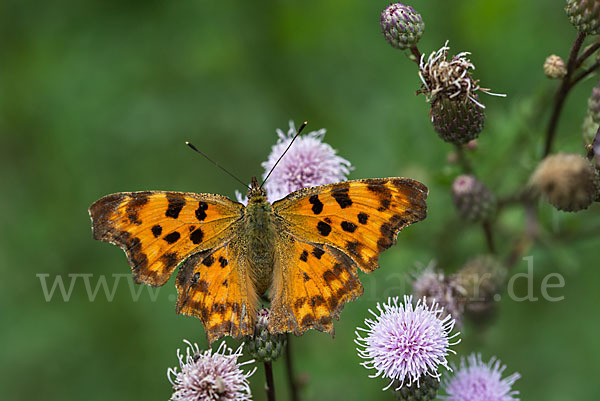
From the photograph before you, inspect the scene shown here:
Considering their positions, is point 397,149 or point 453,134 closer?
point 453,134

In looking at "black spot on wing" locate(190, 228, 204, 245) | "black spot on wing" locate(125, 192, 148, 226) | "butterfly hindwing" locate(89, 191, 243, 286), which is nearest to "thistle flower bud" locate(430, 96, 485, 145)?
"butterfly hindwing" locate(89, 191, 243, 286)

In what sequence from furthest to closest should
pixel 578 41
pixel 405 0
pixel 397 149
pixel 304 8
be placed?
pixel 304 8
pixel 405 0
pixel 397 149
pixel 578 41

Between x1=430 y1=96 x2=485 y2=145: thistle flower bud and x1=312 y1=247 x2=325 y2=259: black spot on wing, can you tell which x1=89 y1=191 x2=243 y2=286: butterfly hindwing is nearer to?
x1=312 y1=247 x2=325 y2=259: black spot on wing

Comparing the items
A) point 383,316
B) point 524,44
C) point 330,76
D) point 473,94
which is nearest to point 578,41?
point 473,94

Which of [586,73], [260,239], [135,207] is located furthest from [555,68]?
[135,207]

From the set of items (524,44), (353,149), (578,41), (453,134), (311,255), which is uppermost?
(524,44)

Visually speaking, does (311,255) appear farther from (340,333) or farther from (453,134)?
(340,333)

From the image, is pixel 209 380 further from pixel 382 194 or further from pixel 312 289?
pixel 382 194

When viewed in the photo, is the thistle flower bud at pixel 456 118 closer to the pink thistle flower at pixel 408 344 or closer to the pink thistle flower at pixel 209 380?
the pink thistle flower at pixel 408 344
